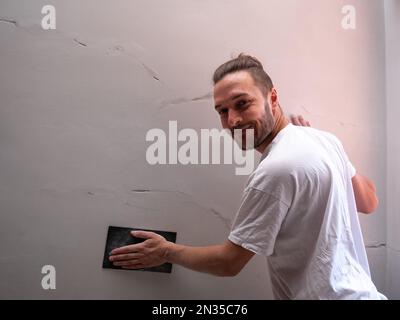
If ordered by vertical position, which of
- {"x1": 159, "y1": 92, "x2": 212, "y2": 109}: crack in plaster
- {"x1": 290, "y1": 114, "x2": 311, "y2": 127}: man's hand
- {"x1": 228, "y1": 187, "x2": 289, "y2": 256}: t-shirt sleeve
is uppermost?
{"x1": 159, "y1": 92, "x2": 212, "y2": 109}: crack in plaster

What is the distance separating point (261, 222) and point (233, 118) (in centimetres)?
29

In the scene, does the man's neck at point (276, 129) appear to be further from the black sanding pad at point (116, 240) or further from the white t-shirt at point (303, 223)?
the black sanding pad at point (116, 240)

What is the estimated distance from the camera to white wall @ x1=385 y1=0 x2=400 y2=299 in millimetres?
1174

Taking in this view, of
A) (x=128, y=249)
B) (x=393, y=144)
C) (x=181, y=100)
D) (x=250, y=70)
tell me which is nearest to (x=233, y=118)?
A: (x=250, y=70)

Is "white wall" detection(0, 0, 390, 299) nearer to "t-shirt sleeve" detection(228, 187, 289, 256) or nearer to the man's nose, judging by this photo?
the man's nose

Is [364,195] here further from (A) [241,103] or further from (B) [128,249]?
(B) [128,249]

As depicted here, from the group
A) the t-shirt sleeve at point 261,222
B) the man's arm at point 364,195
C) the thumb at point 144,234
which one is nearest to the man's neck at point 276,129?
the t-shirt sleeve at point 261,222

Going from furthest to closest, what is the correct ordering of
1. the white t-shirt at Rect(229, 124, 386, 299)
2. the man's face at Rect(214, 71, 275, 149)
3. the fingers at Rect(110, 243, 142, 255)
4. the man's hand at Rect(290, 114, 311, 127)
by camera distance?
the man's hand at Rect(290, 114, 311, 127), the fingers at Rect(110, 243, 142, 255), the man's face at Rect(214, 71, 275, 149), the white t-shirt at Rect(229, 124, 386, 299)

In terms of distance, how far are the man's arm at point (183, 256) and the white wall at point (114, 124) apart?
0.06m

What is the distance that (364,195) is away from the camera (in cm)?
109

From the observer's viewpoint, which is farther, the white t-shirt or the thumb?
the thumb

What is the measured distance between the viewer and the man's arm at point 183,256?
0.82 meters

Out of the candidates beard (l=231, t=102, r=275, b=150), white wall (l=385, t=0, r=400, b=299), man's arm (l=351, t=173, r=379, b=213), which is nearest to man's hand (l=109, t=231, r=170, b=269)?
beard (l=231, t=102, r=275, b=150)
